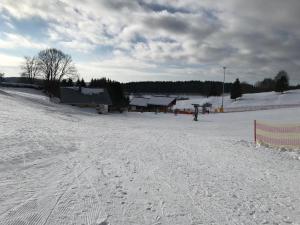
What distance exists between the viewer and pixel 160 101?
10044 cm

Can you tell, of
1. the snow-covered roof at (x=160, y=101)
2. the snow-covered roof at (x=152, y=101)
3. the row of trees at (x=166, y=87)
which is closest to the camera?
the snow-covered roof at (x=152, y=101)


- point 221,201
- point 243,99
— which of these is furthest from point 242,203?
point 243,99

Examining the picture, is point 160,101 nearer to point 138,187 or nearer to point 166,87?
point 166,87

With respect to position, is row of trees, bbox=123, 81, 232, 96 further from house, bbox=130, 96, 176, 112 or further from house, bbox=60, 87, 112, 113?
house, bbox=60, 87, 112, 113

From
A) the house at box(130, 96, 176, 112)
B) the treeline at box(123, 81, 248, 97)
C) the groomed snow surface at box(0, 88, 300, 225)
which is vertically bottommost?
the house at box(130, 96, 176, 112)

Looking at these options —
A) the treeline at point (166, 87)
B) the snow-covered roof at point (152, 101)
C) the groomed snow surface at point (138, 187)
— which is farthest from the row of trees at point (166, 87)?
the groomed snow surface at point (138, 187)

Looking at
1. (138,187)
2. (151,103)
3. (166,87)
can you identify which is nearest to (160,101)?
(151,103)

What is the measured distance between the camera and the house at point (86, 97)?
61469 millimetres

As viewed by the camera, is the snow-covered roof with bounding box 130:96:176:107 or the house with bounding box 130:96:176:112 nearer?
the house with bounding box 130:96:176:112

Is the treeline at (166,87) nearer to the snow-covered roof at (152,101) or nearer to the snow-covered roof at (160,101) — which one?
the snow-covered roof at (160,101)

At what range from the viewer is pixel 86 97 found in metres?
62.9

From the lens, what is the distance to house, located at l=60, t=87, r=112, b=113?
61.5 metres

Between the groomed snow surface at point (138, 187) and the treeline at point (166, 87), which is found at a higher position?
the treeline at point (166, 87)

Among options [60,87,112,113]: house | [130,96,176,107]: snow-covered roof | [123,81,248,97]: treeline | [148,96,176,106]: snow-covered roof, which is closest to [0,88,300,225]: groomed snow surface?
[60,87,112,113]: house
